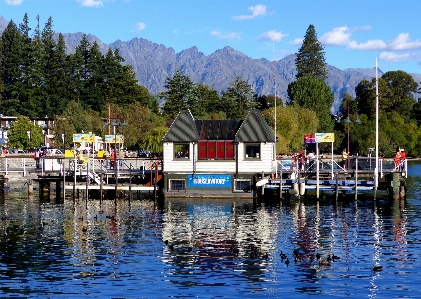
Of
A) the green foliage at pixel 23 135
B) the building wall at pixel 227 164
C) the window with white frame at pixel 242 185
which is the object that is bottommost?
the window with white frame at pixel 242 185

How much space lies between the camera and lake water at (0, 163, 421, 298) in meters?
38.0

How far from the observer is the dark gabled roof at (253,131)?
75.4 meters

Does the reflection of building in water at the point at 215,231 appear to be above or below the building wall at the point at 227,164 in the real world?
below

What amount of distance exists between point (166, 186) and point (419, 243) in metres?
31.2

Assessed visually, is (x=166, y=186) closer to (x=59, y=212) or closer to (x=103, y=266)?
(x=59, y=212)

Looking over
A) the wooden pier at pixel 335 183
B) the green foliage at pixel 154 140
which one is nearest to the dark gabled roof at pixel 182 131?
the wooden pier at pixel 335 183

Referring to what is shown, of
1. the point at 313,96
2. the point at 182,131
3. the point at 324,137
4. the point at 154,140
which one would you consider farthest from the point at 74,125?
the point at 324,137

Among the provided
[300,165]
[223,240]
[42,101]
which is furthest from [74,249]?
[42,101]

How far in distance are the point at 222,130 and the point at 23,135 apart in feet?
363

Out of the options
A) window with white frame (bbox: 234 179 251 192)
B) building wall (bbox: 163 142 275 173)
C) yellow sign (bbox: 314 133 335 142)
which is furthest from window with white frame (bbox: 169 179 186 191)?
yellow sign (bbox: 314 133 335 142)

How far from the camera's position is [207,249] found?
4831 centimetres

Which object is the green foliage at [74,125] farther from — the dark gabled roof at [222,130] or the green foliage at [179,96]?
the dark gabled roof at [222,130]

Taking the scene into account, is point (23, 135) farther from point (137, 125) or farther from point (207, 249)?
point (207, 249)

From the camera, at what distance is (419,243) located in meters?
50.8
